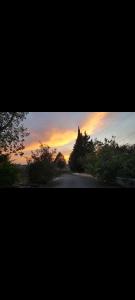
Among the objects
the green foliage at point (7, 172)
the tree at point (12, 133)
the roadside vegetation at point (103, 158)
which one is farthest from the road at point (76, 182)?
the tree at point (12, 133)

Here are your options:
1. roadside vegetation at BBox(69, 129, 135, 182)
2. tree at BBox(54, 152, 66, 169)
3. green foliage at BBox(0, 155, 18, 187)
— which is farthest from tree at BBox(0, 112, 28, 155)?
roadside vegetation at BBox(69, 129, 135, 182)

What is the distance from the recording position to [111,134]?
4.37 metres

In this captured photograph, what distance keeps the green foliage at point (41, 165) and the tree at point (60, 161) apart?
4.2 inches

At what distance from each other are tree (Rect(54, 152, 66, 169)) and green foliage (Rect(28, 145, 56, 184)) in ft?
0.35

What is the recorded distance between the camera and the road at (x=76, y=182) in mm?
4164

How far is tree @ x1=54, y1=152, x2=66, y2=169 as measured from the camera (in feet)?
14.7

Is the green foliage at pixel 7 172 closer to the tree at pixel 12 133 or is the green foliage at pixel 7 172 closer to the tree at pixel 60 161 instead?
the tree at pixel 12 133

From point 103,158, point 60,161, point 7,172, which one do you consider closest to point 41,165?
point 60,161
